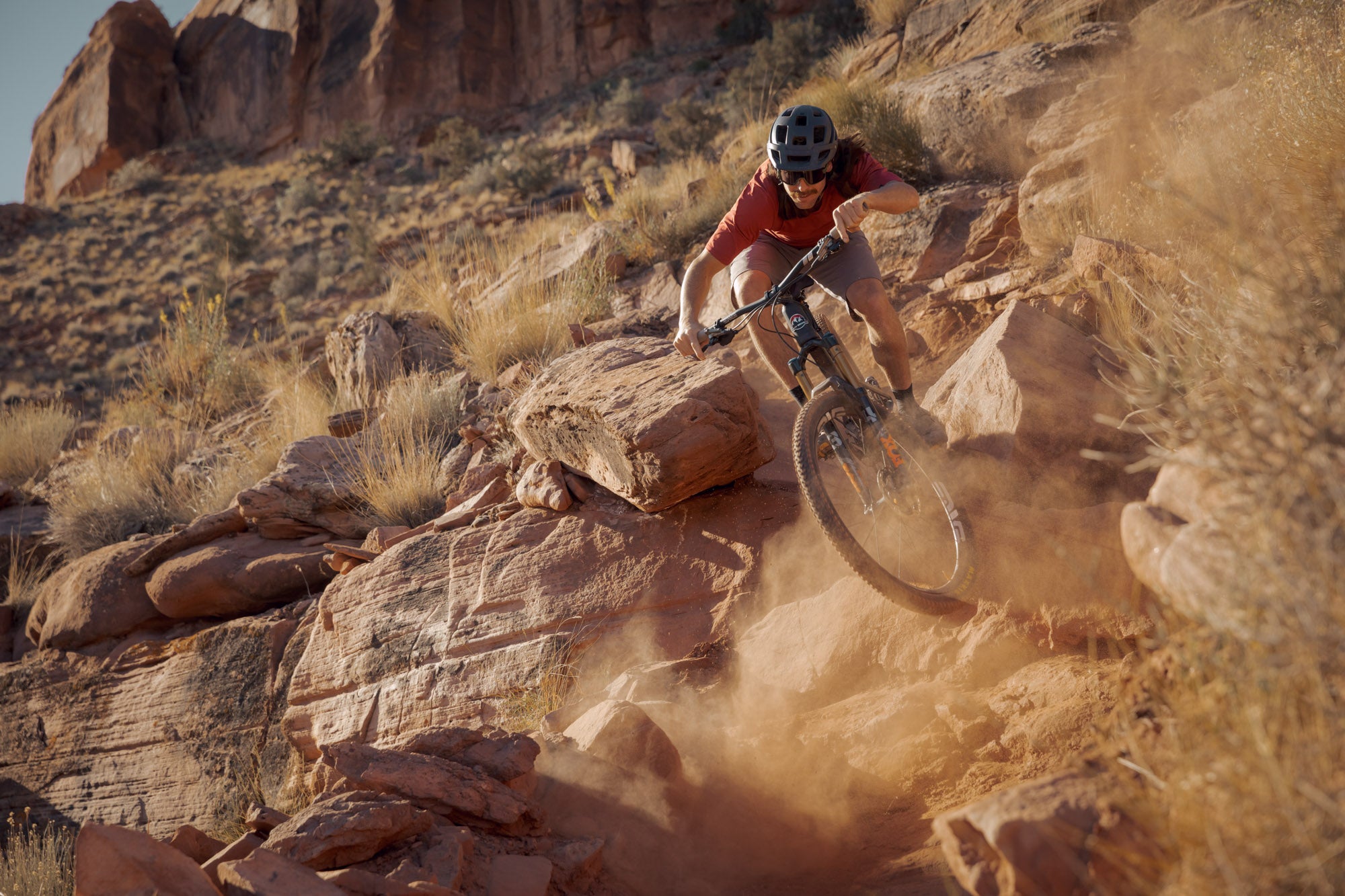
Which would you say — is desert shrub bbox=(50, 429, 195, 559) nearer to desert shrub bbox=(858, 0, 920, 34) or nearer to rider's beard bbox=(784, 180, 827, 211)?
rider's beard bbox=(784, 180, 827, 211)

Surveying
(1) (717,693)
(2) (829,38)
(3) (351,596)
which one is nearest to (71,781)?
(3) (351,596)

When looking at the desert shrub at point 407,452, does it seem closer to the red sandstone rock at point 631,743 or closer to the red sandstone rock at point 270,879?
the red sandstone rock at point 631,743

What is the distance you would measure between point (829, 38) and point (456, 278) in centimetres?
1177

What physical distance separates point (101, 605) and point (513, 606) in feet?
14.9

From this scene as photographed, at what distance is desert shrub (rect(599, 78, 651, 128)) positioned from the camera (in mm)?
22141

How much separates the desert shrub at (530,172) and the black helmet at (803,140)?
15126 millimetres

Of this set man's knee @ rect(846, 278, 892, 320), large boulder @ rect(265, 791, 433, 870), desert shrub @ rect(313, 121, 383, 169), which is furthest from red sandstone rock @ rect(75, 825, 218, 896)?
desert shrub @ rect(313, 121, 383, 169)

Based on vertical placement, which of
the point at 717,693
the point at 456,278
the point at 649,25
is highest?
the point at 649,25

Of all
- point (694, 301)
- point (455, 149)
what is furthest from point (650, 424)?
point (455, 149)

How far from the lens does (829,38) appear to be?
1936 centimetres

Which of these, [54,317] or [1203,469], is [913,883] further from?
[54,317]

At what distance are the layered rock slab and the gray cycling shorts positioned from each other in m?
1.59

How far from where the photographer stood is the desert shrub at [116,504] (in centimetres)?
909

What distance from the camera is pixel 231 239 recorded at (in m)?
21.5
